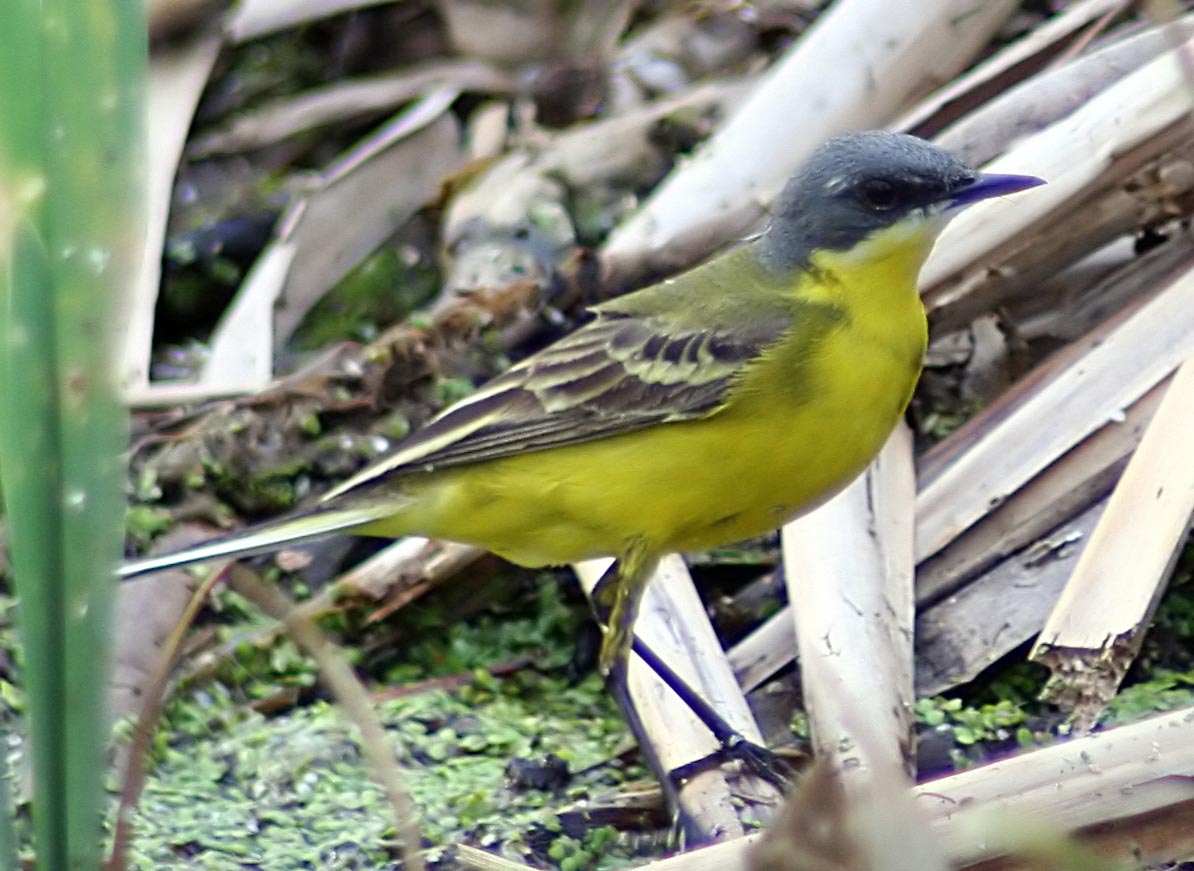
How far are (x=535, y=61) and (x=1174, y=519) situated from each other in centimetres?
333

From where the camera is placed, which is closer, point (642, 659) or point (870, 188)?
point (870, 188)

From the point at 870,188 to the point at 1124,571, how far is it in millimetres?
934

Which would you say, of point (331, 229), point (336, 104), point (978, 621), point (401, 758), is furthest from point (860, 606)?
point (336, 104)

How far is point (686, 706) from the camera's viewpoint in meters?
3.70

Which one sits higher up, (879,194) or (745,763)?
(879,194)

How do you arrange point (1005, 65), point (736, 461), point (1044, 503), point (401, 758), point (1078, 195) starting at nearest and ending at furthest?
point (736, 461)
point (401, 758)
point (1044, 503)
point (1078, 195)
point (1005, 65)

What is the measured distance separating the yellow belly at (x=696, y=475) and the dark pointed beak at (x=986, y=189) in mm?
273

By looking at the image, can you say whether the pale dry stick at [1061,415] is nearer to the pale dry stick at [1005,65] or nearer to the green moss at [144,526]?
the pale dry stick at [1005,65]

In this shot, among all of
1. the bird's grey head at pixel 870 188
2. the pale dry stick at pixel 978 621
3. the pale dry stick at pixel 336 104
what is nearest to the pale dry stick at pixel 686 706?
the pale dry stick at pixel 978 621

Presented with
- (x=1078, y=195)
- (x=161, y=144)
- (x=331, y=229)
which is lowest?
(x=1078, y=195)

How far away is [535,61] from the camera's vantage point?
6.14 metres

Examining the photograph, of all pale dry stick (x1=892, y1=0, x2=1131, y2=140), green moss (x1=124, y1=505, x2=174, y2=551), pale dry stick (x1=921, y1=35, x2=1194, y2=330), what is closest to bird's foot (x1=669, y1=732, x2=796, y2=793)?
pale dry stick (x1=921, y1=35, x2=1194, y2=330)

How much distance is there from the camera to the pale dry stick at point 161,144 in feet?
15.5

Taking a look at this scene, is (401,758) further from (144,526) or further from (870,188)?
A: (870,188)
